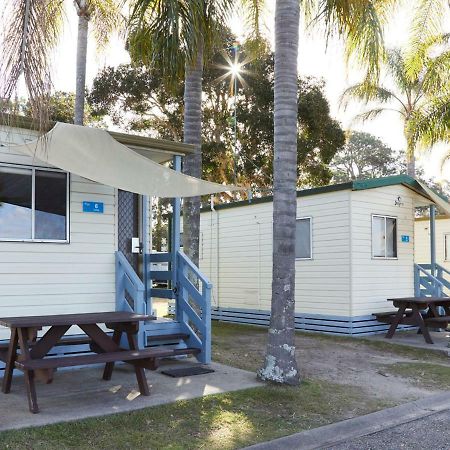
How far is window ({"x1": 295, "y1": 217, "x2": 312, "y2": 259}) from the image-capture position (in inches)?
456

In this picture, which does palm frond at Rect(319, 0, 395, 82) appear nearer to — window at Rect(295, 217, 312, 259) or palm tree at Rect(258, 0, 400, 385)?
palm tree at Rect(258, 0, 400, 385)

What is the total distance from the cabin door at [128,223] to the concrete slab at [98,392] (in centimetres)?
172

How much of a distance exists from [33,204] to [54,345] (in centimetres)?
205

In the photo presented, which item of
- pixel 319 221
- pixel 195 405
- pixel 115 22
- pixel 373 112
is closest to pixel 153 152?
pixel 195 405

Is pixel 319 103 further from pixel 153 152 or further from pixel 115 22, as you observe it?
pixel 153 152

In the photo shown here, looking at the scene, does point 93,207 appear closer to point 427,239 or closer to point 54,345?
point 54,345

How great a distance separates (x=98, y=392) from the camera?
5848mm

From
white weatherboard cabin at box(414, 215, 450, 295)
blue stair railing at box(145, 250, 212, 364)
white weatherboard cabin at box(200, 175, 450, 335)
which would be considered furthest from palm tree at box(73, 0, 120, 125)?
white weatherboard cabin at box(414, 215, 450, 295)

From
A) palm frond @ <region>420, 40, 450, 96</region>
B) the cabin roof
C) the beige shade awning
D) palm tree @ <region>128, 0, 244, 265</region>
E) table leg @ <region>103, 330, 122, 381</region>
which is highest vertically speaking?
palm frond @ <region>420, 40, 450, 96</region>

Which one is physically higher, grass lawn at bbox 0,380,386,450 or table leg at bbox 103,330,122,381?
table leg at bbox 103,330,122,381

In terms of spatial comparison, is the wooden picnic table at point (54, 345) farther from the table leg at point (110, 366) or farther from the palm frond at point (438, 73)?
the palm frond at point (438, 73)

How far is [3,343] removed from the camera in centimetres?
646

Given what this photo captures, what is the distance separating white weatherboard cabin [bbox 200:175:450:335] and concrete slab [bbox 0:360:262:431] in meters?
4.29

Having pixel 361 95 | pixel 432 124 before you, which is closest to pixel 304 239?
pixel 432 124
